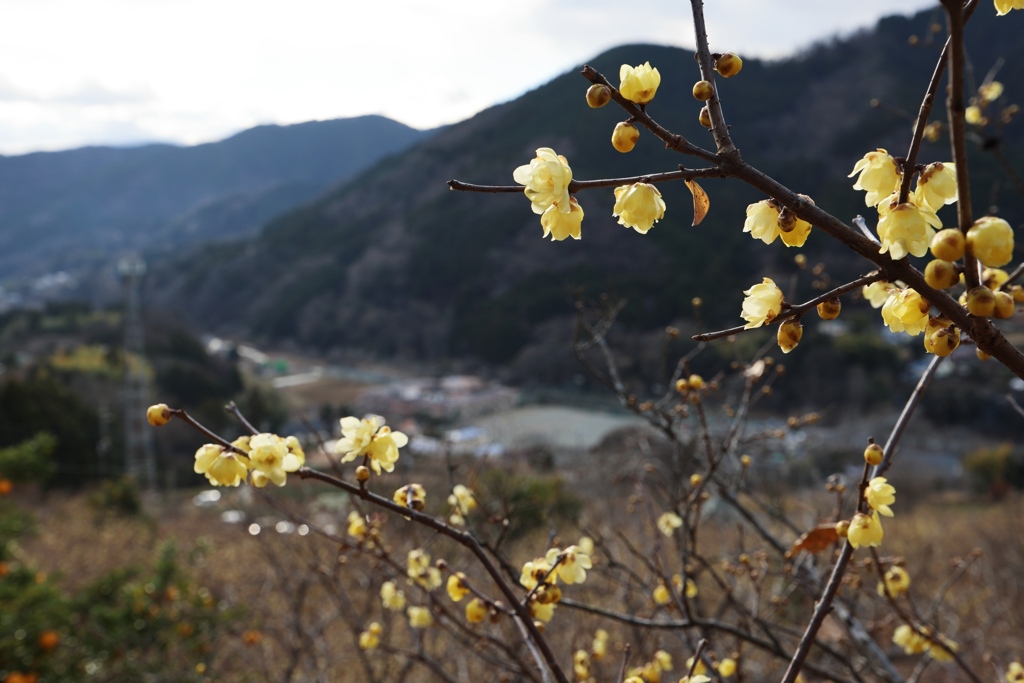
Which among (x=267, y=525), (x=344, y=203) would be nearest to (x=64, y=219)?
(x=344, y=203)

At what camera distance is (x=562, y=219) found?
751 mm

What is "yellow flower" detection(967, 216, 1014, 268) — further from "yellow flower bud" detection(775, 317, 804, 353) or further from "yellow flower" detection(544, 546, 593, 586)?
"yellow flower" detection(544, 546, 593, 586)

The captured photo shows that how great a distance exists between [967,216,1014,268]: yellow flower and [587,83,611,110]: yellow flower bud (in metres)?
0.34

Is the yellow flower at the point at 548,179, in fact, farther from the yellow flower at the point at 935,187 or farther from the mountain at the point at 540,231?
the mountain at the point at 540,231

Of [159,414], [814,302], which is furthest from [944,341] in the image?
[159,414]

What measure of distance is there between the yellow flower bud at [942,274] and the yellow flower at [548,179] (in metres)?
0.36

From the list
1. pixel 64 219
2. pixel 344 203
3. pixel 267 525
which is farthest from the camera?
pixel 64 219

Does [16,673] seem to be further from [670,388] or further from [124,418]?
[124,418]

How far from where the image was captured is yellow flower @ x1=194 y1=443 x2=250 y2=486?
0.94m

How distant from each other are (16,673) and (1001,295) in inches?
151

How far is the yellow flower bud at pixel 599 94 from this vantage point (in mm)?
633

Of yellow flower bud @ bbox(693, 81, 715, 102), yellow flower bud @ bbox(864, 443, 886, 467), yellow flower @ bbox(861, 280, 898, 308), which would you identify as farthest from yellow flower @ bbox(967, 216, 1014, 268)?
yellow flower bud @ bbox(864, 443, 886, 467)

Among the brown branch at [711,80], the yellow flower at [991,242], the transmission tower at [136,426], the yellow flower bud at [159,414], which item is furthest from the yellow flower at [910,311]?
the transmission tower at [136,426]

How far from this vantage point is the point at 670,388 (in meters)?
2.23
